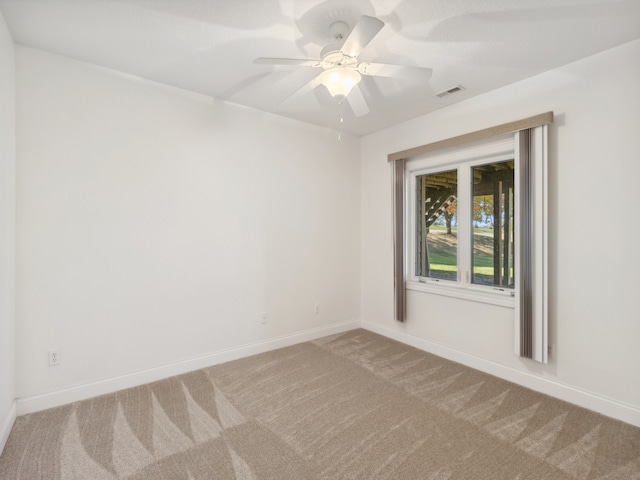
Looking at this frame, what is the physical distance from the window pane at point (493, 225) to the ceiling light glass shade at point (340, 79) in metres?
1.89

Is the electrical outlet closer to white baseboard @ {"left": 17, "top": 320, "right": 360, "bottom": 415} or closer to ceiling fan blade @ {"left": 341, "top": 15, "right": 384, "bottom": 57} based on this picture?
white baseboard @ {"left": 17, "top": 320, "right": 360, "bottom": 415}

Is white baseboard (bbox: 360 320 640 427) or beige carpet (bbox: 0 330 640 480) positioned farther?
white baseboard (bbox: 360 320 640 427)

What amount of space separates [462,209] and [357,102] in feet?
4.99

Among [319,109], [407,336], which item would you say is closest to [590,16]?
[319,109]

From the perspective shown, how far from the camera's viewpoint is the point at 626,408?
2.28 metres

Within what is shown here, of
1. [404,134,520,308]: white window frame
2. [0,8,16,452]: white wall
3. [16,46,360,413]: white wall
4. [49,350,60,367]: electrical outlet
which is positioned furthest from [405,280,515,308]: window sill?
[0,8,16,452]: white wall

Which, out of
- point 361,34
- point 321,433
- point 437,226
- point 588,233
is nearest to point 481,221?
point 437,226

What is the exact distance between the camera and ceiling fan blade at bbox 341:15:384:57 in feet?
4.85

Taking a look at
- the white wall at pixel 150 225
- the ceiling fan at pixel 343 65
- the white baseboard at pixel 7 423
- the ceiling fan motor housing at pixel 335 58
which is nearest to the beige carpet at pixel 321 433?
the white baseboard at pixel 7 423

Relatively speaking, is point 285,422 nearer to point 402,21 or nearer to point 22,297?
point 22,297

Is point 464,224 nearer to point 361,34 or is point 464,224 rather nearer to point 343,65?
point 343,65

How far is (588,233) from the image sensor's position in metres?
2.45

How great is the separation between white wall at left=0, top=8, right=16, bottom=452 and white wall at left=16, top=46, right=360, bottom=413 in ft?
0.32

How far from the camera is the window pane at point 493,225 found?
3035mm
